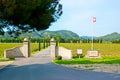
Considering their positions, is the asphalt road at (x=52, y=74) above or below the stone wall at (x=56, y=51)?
below

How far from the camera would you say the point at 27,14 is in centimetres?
2502

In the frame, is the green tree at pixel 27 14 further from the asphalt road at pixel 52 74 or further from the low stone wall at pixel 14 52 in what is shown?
the low stone wall at pixel 14 52

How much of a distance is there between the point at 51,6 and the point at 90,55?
815 inches

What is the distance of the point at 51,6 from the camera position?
91.8 feet

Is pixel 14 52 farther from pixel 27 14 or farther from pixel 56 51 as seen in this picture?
pixel 27 14

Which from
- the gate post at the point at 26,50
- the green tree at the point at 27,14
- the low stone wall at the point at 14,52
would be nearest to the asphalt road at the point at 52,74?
the green tree at the point at 27,14

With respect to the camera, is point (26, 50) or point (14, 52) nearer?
point (14, 52)

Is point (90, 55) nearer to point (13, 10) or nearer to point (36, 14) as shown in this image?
point (36, 14)

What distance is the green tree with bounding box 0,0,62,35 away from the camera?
23177mm

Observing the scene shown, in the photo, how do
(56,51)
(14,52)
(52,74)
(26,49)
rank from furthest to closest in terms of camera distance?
(26,49) → (14,52) → (56,51) → (52,74)

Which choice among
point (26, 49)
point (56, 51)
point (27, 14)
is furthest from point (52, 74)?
point (26, 49)

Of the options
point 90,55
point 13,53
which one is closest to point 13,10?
point 90,55

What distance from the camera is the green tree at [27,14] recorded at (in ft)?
76.0

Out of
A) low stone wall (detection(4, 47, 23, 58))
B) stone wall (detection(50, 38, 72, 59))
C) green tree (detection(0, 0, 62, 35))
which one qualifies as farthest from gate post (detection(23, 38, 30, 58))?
green tree (detection(0, 0, 62, 35))
